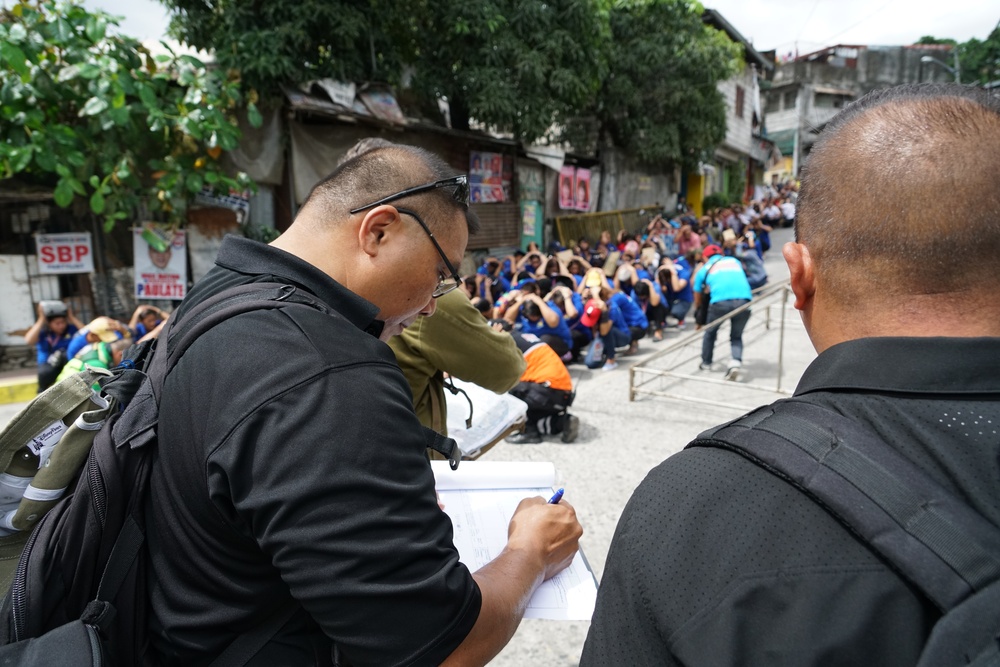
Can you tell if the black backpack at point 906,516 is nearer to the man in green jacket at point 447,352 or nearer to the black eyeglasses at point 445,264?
the black eyeglasses at point 445,264

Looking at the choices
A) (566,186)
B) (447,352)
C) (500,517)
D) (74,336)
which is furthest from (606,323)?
(566,186)

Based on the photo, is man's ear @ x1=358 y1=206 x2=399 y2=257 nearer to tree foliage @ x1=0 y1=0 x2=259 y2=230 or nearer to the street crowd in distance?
the street crowd in distance

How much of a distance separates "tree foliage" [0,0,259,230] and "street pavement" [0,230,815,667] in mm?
2751

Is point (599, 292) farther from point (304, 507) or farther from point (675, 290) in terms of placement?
point (304, 507)

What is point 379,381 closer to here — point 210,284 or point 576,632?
point 210,284

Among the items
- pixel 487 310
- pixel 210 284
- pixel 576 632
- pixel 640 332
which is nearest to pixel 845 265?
pixel 210 284

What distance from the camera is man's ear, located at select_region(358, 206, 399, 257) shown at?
1.41m

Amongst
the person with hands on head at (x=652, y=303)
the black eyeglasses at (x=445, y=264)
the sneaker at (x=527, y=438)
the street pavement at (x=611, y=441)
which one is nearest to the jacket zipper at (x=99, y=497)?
the black eyeglasses at (x=445, y=264)

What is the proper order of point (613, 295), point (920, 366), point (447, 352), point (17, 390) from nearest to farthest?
1. point (920, 366)
2. point (447, 352)
3. point (17, 390)
4. point (613, 295)

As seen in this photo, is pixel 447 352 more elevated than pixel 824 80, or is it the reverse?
pixel 824 80

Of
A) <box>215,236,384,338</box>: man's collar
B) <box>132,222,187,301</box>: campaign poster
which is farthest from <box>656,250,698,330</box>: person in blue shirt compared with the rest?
<box>215,236,384,338</box>: man's collar

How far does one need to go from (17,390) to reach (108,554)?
754 centimetres

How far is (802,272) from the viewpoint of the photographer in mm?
1028

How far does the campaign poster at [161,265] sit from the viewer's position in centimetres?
808
